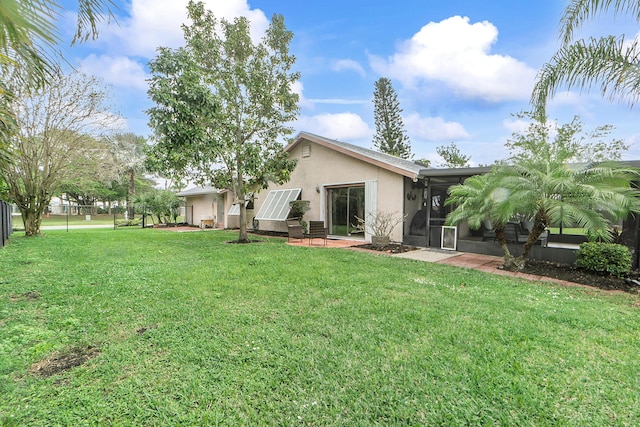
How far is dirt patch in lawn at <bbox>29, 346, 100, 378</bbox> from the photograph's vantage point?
2931 millimetres

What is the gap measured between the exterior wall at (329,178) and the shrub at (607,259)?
18.5 feet

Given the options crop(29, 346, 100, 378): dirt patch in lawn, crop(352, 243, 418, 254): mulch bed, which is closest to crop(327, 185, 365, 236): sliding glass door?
crop(352, 243, 418, 254): mulch bed

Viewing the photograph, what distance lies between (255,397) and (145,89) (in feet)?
36.8

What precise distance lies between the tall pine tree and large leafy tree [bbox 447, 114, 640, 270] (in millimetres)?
25867

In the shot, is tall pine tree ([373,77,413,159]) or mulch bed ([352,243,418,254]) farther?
tall pine tree ([373,77,413,159])

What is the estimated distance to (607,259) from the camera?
692cm

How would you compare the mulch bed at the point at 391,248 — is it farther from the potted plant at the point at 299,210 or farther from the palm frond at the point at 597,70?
the palm frond at the point at 597,70

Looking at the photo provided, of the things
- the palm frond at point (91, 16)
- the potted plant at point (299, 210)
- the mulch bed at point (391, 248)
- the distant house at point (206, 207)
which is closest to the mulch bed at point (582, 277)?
the mulch bed at point (391, 248)

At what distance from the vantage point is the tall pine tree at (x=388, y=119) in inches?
1272

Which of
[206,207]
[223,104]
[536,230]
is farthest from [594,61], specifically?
[206,207]

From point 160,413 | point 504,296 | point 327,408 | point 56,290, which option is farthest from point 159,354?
point 504,296

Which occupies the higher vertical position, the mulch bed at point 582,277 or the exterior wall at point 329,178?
the exterior wall at point 329,178

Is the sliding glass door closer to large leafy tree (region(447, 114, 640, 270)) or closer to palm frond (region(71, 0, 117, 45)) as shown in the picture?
large leafy tree (region(447, 114, 640, 270))

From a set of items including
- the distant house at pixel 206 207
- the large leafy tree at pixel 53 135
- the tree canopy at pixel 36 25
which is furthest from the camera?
the distant house at pixel 206 207
